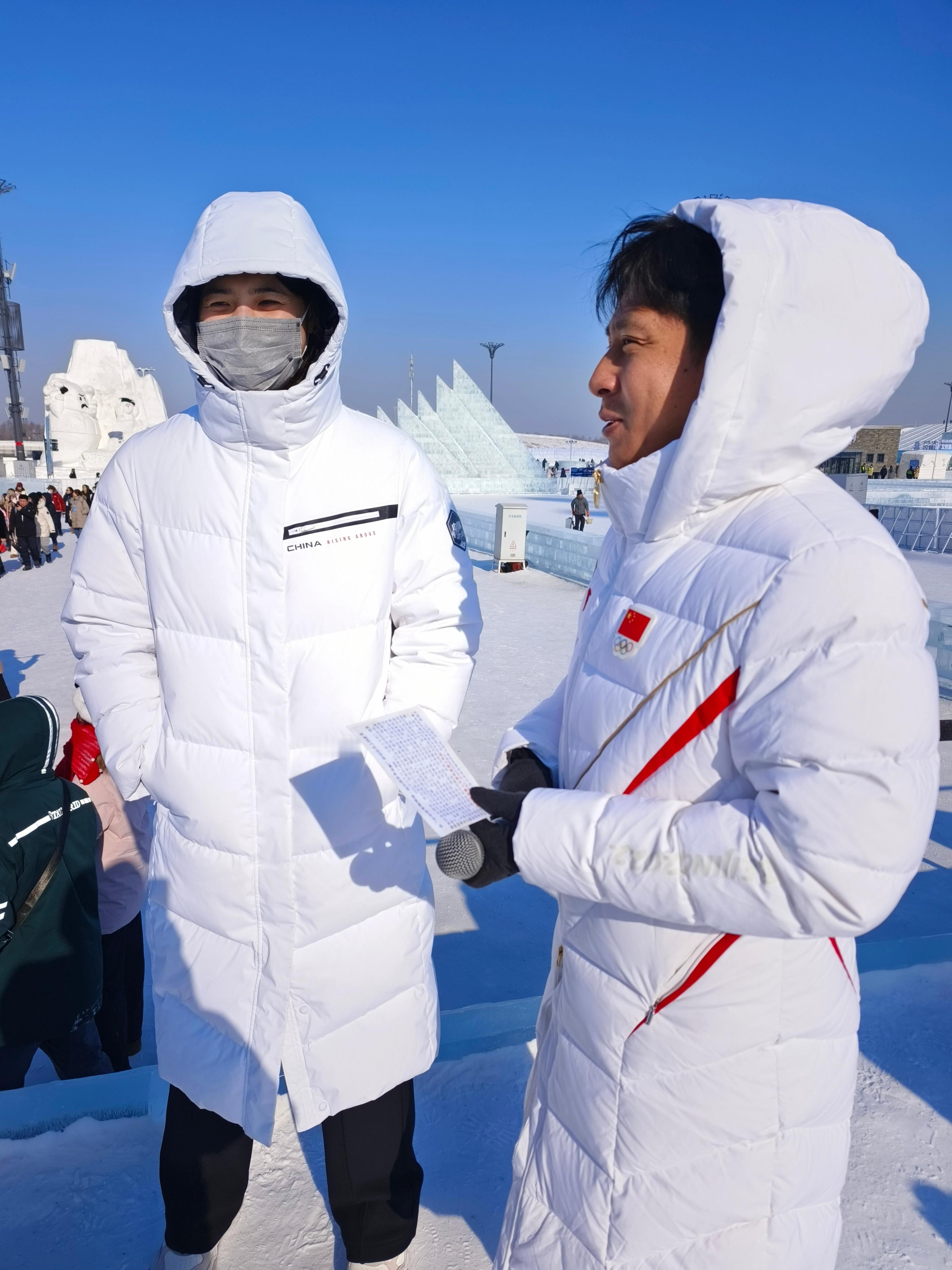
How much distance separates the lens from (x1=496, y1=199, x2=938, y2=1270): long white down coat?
0.81 m

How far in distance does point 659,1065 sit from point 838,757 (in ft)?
1.76

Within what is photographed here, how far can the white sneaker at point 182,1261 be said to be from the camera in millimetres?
1474

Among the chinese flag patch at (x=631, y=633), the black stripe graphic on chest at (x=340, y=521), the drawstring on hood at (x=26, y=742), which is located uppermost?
the black stripe graphic on chest at (x=340, y=521)

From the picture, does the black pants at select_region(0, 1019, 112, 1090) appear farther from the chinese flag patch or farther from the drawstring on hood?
the chinese flag patch

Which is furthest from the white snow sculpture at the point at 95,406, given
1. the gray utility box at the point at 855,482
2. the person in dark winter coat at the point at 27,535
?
the gray utility box at the point at 855,482

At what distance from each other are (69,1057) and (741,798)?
207 centimetres

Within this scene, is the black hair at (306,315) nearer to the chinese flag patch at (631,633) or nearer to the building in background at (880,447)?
the chinese flag patch at (631,633)

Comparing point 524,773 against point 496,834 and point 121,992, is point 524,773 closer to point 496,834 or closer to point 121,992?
point 496,834

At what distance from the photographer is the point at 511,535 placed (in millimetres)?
12586

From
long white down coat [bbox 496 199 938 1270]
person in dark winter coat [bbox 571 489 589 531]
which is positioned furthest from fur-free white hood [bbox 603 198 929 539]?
person in dark winter coat [bbox 571 489 589 531]

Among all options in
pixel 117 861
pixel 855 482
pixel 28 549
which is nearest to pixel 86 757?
pixel 117 861

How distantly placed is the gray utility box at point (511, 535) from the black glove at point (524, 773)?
36.6 feet

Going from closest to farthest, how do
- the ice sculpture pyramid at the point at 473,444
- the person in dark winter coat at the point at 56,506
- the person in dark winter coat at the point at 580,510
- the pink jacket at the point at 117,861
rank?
the pink jacket at the point at 117,861 → the person in dark winter coat at the point at 580,510 → the person in dark winter coat at the point at 56,506 → the ice sculpture pyramid at the point at 473,444

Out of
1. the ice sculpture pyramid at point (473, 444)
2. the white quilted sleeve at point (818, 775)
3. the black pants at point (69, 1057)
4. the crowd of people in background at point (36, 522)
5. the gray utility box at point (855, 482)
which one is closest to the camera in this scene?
the white quilted sleeve at point (818, 775)
